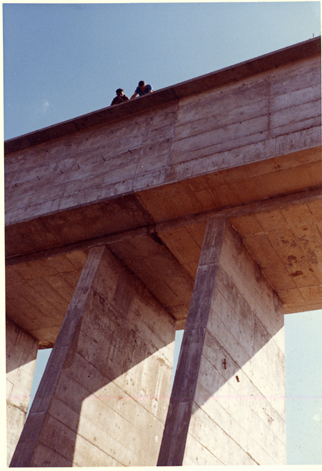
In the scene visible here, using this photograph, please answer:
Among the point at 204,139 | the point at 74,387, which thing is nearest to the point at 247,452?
the point at 74,387

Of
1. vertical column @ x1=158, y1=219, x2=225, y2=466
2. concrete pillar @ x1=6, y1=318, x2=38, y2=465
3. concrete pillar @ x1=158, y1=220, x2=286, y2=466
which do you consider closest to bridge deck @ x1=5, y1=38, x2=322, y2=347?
concrete pillar @ x1=158, y1=220, x2=286, y2=466

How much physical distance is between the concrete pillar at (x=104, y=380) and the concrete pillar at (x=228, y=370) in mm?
2837

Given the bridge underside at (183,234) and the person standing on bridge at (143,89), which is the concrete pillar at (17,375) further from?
the person standing on bridge at (143,89)

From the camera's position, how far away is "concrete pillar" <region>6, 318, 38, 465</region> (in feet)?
49.6

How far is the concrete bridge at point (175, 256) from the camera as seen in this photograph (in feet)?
30.6

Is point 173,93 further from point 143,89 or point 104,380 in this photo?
point 104,380

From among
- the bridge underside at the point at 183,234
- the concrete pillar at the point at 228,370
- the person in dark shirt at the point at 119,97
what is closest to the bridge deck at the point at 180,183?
the bridge underside at the point at 183,234

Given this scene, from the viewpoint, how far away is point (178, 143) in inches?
440

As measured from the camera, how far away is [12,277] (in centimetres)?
1365

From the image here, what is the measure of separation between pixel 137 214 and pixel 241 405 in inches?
186

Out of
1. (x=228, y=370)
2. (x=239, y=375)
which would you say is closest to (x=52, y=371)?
(x=228, y=370)

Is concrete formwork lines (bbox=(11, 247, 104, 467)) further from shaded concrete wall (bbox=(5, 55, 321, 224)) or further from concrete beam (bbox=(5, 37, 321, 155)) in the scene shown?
concrete beam (bbox=(5, 37, 321, 155))

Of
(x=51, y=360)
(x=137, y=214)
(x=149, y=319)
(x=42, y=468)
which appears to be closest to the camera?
(x=42, y=468)

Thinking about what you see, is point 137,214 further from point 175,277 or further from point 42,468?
point 42,468
